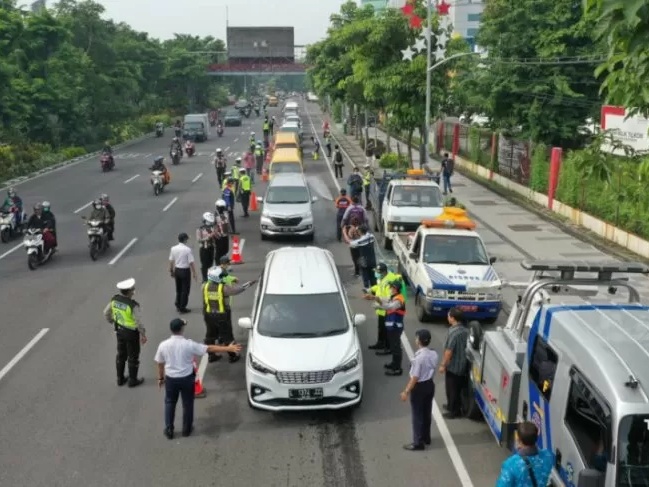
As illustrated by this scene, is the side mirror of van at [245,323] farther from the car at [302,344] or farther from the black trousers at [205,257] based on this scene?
the black trousers at [205,257]

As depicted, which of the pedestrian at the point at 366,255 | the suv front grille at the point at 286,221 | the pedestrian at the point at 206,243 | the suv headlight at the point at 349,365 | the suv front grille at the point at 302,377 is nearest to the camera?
the suv front grille at the point at 302,377

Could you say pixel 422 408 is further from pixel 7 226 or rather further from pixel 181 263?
pixel 7 226

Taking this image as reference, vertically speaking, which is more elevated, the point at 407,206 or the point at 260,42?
the point at 260,42

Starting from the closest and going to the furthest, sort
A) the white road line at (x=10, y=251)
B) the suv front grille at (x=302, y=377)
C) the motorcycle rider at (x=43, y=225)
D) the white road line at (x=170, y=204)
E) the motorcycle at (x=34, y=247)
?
1. the suv front grille at (x=302, y=377)
2. the motorcycle at (x=34, y=247)
3. the motorcycle rider at (x=43, y=225)
4. the white road line at (x=10, y=251)
5. the white road line at (x=170, y=204)

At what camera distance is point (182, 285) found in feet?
48.0

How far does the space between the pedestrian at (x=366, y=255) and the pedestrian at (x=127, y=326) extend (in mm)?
6021

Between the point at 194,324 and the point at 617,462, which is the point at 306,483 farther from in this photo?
the point at 194,324

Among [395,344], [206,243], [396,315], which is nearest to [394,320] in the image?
[396,315]

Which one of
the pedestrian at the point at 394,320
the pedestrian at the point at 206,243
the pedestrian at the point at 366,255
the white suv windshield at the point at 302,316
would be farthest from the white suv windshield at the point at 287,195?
the white suv windshield at the point at 302,316

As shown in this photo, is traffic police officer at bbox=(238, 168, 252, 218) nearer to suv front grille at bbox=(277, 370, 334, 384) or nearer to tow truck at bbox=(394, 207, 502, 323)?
tow truck at bbox=(394, 207, 502, 323)

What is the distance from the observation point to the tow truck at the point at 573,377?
19.1 ft

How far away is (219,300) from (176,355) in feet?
8.13

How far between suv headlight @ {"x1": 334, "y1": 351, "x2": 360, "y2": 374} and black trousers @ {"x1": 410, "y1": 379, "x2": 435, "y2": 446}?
1157 millimetres

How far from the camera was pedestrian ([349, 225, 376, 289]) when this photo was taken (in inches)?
617
